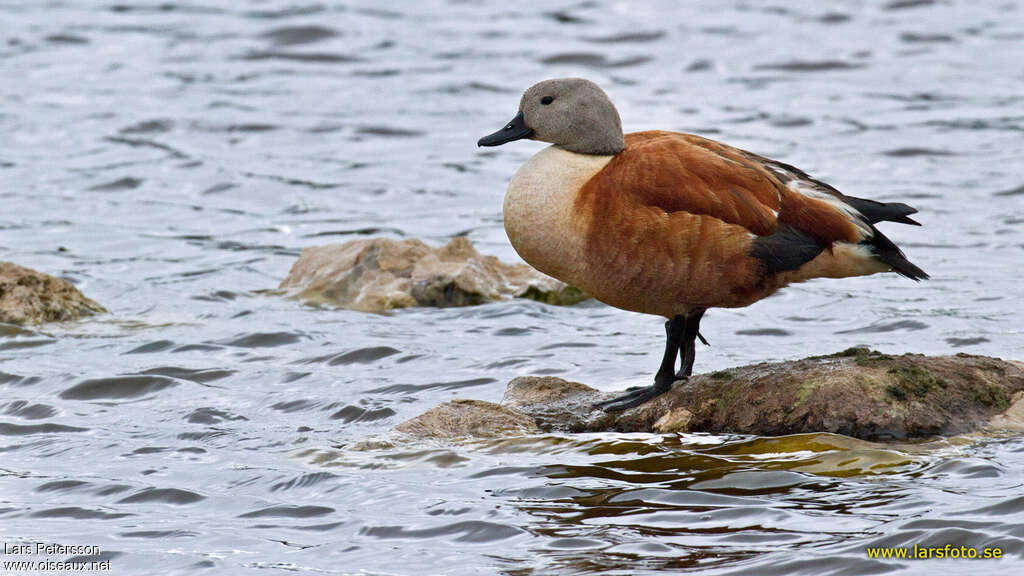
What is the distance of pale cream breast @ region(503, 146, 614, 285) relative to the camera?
Result: 6660mm

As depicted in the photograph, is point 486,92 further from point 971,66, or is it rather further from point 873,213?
point 873,213

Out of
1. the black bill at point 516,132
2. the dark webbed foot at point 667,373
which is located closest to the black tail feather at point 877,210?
the dark webbed foot at point 667,373

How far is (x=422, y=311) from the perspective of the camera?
9961mm

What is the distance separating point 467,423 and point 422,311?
10.1 ft

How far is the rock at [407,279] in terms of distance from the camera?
10.1 meters

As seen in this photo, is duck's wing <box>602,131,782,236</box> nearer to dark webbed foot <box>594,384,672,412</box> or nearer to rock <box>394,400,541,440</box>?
dark webbed foot <box>594,384,672,412</box>

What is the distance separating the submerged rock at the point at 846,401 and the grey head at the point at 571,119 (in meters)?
1.29

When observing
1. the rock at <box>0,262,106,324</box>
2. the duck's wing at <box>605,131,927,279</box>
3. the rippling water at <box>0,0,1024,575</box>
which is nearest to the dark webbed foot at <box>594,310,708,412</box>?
the rippling water at <box>0,0,1024,575</box>

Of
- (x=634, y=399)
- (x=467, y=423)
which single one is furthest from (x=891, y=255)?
(x=467, y=423)

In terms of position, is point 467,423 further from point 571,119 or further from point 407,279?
point 407,279

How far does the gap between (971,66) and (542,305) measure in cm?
958

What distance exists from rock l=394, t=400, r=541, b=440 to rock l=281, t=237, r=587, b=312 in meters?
3.02

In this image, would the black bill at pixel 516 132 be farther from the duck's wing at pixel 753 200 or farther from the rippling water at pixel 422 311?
the rippling water at pixel 422 311

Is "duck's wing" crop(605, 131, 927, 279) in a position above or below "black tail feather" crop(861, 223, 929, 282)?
above
